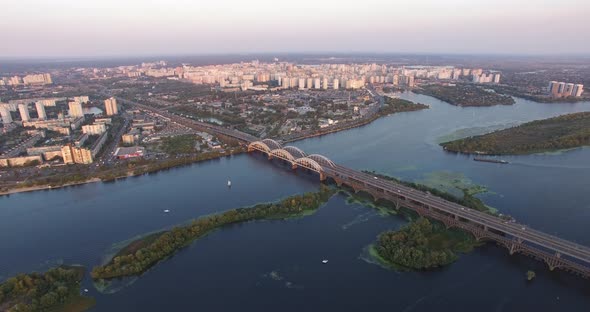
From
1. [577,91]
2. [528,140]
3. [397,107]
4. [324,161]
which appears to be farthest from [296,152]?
[577,91]

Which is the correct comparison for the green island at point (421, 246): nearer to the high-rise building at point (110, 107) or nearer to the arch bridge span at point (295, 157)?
the arch bridge span at point (295, 157)

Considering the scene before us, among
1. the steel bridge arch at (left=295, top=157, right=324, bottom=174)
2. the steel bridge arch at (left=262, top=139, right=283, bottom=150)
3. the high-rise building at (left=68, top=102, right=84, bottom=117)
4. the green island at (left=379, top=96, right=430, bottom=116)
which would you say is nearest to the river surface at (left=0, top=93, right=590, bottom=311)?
the steel bridge arch at (left=295, top=157, right=324, bottom=174)

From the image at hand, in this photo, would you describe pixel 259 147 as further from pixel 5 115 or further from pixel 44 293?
pixel 5 115

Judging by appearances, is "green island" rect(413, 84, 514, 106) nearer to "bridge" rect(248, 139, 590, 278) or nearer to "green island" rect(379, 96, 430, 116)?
"green island" rect(379, 96, 430, 116)

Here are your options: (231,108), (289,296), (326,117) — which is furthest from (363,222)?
(231,108)

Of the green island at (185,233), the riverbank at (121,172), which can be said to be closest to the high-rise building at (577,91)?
the green island at (185,233)

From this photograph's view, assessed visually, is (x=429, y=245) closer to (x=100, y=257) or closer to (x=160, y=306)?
(x=160, y=306)
